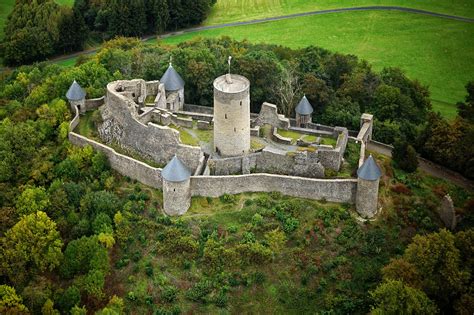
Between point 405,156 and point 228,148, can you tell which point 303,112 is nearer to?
point 228,148

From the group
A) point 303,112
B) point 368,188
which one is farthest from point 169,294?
point 303,112

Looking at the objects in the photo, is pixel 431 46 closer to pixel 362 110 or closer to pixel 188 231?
pixel 362 110

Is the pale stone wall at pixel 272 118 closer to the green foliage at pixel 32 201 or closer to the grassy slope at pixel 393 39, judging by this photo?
the green foliage at pixel 32 201

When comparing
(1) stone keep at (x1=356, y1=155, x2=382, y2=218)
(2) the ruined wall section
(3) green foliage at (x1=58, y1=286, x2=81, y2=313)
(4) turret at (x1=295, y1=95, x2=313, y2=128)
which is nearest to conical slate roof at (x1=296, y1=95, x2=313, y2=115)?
(4) turret at (x1=295, y1=95, x2=313, y2=128)

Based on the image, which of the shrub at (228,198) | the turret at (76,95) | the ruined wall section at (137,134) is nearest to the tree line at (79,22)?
the turret at (76,95)

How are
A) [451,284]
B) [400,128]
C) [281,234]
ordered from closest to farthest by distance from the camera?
[451,284]
[281,234]
[400,128]

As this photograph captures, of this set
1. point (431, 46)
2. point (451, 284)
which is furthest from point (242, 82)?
point (431, 46)
